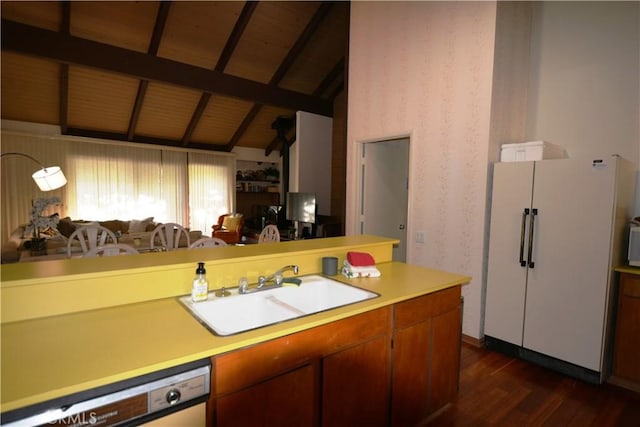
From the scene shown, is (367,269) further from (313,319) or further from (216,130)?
(216,130)

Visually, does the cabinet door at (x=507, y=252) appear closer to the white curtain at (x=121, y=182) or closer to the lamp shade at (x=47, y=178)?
the lamp shade at (x=47, y=178)

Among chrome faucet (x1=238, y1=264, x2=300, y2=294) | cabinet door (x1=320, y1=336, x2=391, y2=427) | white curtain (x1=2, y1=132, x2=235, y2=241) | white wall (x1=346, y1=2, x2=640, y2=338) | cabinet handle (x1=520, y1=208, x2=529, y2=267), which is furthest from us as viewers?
white curtain (x1=2, y1=132, x2=235, y2=241)

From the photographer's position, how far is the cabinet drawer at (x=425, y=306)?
1609 mm

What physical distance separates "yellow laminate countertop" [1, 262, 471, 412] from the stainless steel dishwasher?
21mm

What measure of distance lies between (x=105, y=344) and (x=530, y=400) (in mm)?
2502

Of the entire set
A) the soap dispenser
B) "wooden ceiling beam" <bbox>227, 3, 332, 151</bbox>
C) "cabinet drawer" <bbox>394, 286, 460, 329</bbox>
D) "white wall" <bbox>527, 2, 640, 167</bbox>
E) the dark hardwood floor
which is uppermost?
"wooden ceiling beam" <bbox>227, 3, 332, 151</bbox>

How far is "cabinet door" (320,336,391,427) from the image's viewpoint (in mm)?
1346

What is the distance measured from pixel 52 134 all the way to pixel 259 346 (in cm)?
790

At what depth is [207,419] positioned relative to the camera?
1006 millimetres

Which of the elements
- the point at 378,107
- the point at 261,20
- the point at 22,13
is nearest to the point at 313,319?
the point at 378,107

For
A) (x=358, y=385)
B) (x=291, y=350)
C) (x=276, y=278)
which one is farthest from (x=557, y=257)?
(x=291, y=350)

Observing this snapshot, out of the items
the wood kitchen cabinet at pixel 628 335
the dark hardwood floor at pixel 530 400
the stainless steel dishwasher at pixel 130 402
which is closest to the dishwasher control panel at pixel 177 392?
the stainless steel dishwasher at pixel 130 402

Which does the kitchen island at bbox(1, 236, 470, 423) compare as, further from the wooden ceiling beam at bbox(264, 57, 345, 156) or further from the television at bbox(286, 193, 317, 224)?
the wooden ceiling beam at bbox(264, 57, 345, 156)

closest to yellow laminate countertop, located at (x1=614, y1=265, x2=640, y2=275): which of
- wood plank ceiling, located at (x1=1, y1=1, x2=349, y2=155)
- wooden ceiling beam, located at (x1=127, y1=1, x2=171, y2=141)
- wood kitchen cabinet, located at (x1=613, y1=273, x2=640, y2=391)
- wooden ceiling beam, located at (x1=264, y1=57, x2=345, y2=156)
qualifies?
wood kitchen cabinet, located at (x1=613, y1=273, x2=640, y2=391)
